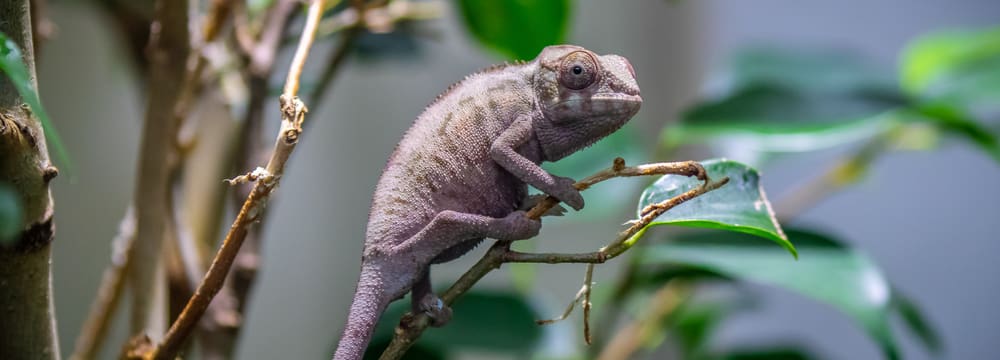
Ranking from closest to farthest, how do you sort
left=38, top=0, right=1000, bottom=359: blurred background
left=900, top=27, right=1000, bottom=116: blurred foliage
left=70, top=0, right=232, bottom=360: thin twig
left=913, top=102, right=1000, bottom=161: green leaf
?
→ left=70, top=0, right=232, bottom=360: thin twig < left=913, top=102, right=1000, bottom=161: green leaf < left=900, top=27, right=1000, bottom=116: blurred foliage < left=38, top=0, right=1000, bottom=359: blurred background

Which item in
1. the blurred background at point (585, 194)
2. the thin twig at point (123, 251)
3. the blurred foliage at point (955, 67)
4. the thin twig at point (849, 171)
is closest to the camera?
the thin twig at point (123, 251)

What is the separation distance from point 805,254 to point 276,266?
4.08 feet

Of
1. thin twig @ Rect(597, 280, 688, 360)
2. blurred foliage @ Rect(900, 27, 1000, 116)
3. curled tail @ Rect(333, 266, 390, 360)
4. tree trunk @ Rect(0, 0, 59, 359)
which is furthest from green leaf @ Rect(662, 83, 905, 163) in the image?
tree trunk @ Rect(0, 0, 59, 359)

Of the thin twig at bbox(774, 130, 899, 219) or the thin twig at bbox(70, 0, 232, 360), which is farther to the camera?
the thin twig at bbox(774, 130, 899, 219)

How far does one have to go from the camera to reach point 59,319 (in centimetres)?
141

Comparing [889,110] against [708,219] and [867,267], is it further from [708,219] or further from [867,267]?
[708,219]

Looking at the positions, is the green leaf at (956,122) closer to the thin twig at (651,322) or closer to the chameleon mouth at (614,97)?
the thin twig at (651,322)

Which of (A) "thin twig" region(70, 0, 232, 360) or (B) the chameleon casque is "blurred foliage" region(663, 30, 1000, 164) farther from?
(A) "thin twig" region(70, 0, 232, 360)

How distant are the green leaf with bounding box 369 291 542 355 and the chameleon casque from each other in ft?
1.64

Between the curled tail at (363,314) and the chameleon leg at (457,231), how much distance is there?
29 mm

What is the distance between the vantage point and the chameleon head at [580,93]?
0.65 metres

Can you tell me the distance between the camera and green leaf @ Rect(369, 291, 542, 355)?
1174 millimetres

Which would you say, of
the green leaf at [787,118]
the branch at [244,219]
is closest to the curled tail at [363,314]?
the branch at [244,219]

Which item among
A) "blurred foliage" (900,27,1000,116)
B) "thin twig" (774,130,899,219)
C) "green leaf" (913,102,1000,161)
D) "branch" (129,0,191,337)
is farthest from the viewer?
"thin twig" (774,130,899,219)
